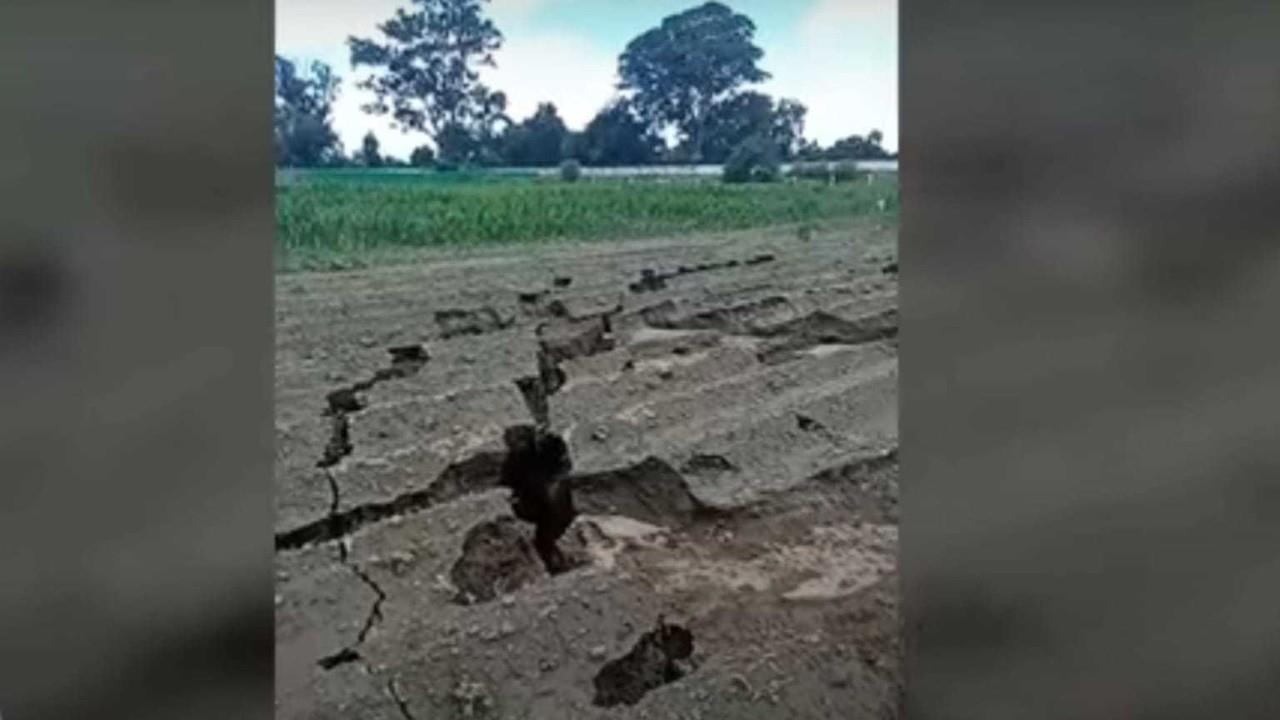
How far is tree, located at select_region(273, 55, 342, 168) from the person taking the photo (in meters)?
1.57

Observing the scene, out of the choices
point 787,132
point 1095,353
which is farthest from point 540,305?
point 1095,353

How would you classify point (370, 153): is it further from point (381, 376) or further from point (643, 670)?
point (643, 670)

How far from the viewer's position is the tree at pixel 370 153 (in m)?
1.61

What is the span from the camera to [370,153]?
63.3 inches

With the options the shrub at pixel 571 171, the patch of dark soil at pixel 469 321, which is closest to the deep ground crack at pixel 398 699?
the patch of dark soil at pixel 469 321

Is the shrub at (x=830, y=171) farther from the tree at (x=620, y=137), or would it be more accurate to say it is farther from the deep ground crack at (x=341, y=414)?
the deep ground crack at (x=341, y=414)

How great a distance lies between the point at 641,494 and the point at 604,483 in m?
0.05

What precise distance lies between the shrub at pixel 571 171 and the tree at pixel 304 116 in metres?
0.27

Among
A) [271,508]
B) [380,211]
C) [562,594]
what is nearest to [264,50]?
[380,211]

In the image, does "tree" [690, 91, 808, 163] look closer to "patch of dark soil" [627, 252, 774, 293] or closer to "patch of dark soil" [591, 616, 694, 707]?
"patch of dark soil" [627, 252, 774, 293]

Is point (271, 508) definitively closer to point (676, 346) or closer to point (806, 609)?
point (676, 346)

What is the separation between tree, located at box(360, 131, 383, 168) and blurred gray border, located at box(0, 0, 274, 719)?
0.12 m

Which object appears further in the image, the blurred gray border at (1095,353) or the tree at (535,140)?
the tree at (535,140)

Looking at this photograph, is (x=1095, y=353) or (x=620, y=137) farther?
(x=620, y=137)
